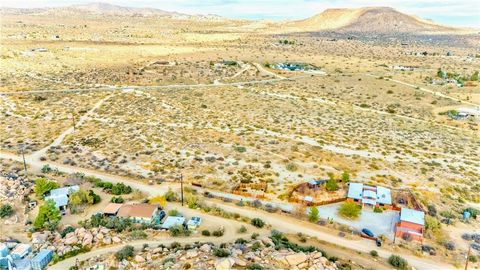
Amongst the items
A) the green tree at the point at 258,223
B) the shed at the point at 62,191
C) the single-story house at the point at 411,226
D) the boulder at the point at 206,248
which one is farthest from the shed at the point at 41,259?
the single-story house at the point at 411,226

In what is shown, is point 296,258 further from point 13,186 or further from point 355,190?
point 13,186

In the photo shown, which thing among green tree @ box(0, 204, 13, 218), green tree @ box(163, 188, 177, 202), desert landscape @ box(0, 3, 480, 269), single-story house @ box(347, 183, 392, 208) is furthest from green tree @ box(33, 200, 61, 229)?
Answer: single-story house @ box(347, 183, 392, 208)

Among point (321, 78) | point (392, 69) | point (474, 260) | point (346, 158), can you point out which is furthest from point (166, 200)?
point (392, 69)

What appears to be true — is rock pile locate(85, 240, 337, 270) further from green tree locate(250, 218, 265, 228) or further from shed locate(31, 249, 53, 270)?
green tree locate(250, 218, 265, 228)

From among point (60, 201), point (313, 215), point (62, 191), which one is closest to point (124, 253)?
point (60, 201)

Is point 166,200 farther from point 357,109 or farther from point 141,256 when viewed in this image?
point 357,109

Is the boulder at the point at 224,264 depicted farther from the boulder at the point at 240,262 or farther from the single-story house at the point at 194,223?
the single-story house at the point at 194,223
